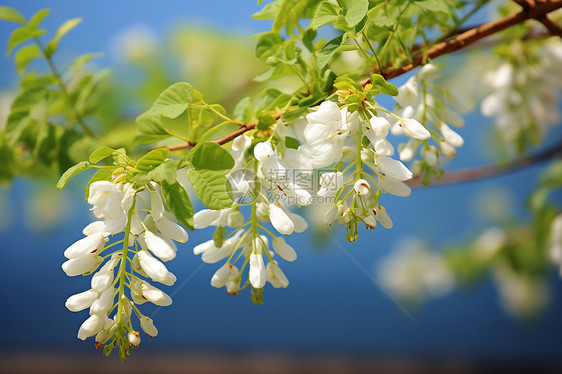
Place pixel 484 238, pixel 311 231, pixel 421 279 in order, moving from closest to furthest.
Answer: pixel 311 231
pixel 484 238
pixel 421 279

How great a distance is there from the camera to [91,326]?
321 millimetres

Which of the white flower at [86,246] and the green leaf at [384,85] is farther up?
the green leaf at [384,85]

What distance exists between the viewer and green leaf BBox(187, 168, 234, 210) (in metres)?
0.32

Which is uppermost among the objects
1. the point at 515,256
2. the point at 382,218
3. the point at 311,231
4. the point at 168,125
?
the point at 168,125

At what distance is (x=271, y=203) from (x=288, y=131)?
6 centimetres

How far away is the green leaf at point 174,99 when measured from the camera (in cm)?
37

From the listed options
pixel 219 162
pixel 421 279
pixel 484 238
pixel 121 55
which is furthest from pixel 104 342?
pixel 421 279

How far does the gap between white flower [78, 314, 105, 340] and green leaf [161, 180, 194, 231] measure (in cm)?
9

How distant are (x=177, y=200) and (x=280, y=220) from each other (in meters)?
0.08

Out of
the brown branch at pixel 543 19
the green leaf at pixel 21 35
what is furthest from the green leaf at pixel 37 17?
the brown branch at pixel 543 19

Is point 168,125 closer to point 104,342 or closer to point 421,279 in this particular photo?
point 104,342

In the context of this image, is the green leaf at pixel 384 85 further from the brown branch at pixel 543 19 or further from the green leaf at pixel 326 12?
the brown branch at pixel 543 19

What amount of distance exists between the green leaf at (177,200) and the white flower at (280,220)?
62mm

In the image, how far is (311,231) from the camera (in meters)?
1.10
